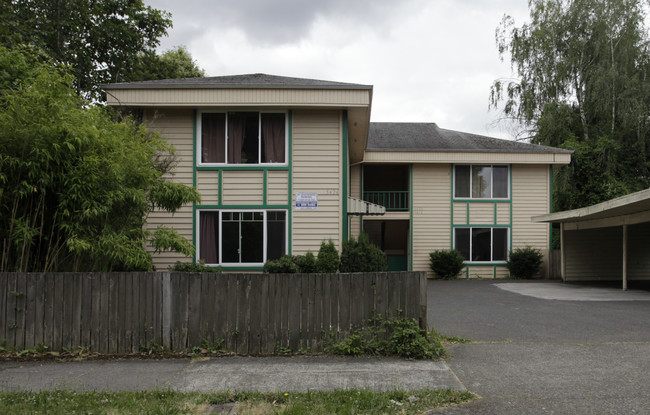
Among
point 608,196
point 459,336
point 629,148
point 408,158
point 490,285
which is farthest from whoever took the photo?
point 629,148

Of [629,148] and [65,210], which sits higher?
[629,148]

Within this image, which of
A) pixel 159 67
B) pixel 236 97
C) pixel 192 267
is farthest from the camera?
pixel 159 67

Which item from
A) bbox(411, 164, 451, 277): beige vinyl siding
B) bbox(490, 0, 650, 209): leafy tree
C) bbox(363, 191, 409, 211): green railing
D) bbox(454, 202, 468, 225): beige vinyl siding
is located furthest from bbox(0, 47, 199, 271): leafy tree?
bbox(490, 0, 650, 209): leafy tree

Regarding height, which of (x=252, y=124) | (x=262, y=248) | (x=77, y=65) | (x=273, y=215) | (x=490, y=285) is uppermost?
(x=77, y=65)

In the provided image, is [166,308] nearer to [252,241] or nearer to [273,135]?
[252,241]

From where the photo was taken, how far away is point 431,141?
21.6 m

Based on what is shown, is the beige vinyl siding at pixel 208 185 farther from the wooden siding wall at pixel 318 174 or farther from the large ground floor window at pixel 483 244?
the large ground floor window at pixel 483 244

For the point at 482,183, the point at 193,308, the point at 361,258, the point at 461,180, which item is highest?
the point at 461,180

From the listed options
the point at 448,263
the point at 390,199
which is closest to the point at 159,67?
the point at 390,199

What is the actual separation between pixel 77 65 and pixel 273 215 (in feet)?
47.8

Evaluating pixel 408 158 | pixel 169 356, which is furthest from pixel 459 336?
pixel 408 158

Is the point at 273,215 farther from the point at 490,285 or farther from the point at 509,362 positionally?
the point at 490,285

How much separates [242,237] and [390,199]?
1132 centimetres

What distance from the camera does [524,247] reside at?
20266 mm
